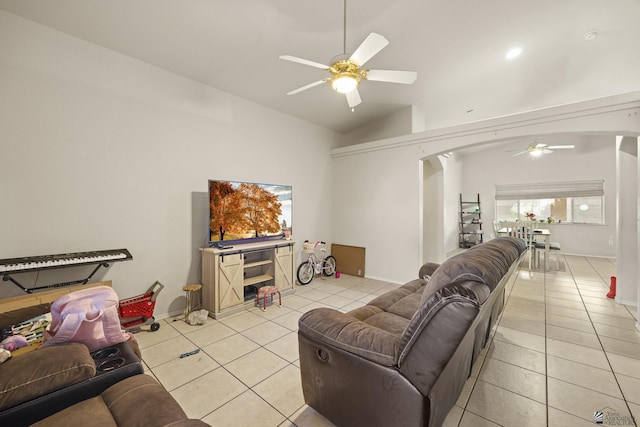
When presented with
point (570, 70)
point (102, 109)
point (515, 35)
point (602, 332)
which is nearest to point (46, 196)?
point (102, 109)

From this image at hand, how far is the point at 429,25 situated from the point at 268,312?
12.9 ft

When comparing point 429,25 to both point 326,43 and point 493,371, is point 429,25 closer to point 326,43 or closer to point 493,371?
point 326,43

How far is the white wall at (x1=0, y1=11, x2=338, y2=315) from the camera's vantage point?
92.0 inches

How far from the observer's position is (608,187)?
260 inches

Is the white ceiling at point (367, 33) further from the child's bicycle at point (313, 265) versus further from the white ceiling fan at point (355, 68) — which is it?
the child's bicycle at point (313, 265)

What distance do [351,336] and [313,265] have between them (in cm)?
346

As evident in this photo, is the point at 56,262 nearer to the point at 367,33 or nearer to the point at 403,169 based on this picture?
the point at 367,33

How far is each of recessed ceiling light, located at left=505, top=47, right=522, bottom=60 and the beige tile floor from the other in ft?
11.4

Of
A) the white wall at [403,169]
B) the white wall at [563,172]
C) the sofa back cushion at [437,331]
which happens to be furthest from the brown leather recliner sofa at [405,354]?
the white wall at [563,172]

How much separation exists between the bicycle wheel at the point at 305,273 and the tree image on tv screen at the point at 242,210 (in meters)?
0.96

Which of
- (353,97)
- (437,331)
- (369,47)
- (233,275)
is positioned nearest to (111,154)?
(233,275)

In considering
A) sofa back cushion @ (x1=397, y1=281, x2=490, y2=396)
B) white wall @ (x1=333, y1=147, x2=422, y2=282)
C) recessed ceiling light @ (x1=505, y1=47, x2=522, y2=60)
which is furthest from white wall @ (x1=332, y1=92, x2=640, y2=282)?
sofa back cushion @ (x1=397, y1=281, x2=490, y2=396)

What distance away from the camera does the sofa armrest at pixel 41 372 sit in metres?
1.00

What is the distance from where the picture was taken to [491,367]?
226 centimetres
